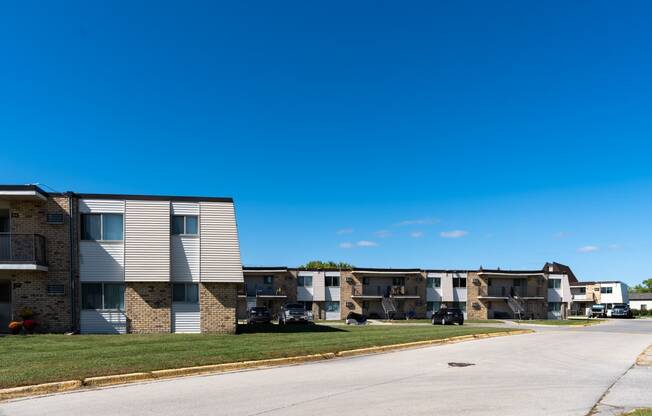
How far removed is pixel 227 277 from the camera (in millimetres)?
25594

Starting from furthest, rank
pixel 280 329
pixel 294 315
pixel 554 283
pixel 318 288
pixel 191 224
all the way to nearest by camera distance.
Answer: pixel 554 283 → pixel 318 288 → pixel 294 315 → pixel 280 329 → pixel 191 224

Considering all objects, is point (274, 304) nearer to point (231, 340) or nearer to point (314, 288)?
point (314, 288)

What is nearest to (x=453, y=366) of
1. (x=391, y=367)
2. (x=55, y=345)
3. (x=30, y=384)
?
(x=391, y=367)

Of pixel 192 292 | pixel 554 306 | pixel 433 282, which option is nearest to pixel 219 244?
pixel 192 292

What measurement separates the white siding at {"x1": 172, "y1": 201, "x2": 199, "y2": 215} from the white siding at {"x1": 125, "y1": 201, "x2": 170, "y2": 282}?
36cm

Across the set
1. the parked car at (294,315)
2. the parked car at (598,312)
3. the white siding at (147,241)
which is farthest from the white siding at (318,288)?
the parked car at (598,312)

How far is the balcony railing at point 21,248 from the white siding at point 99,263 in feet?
5.47

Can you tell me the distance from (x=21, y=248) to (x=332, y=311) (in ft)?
136

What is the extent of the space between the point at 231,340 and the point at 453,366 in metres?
8.91

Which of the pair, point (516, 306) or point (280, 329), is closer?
point (280, 329)

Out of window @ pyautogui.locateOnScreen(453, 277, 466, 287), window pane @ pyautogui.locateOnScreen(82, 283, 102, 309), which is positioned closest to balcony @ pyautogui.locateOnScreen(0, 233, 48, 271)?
window pane @ pyautogui.locateOnScreen(82, 283, 102, 309)

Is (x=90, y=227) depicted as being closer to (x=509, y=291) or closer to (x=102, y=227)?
(x=102, y=227)

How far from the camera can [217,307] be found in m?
25.5

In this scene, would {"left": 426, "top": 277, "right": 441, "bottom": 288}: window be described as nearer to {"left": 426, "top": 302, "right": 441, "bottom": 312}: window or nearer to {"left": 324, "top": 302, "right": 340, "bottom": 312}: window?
{"left": 426, "top": 302, "right": 441, "bottom": 312}: window
